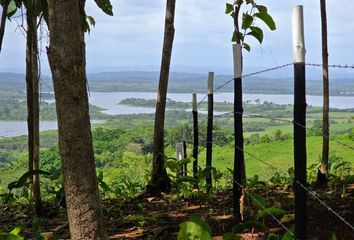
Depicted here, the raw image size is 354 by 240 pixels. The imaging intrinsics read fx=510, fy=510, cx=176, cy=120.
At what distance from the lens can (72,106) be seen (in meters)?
1.80

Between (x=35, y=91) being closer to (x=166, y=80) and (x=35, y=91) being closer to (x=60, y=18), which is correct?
(x=166, y=80)

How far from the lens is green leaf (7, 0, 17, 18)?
130 inches

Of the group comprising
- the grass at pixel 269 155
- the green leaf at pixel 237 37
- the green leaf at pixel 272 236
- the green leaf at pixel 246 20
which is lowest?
the grass at pixel 269 155

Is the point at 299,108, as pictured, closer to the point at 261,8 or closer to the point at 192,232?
the point at 192,232

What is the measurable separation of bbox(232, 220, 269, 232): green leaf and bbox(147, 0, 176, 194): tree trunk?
1708 millimetres

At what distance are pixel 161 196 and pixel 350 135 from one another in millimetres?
1882

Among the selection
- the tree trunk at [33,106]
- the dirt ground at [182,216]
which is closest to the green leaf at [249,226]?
the dirt ground at [182,216]

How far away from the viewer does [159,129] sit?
14.8 feet

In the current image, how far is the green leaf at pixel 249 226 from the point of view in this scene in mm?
2780

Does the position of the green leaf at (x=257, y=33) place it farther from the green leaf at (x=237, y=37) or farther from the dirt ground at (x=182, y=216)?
the dirt ground at (x=182, y=216)

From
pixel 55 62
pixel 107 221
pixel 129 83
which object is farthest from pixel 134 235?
pixel 129 83

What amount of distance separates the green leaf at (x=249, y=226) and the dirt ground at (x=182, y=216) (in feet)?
0.13

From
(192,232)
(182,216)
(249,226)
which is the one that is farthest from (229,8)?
(192,232)

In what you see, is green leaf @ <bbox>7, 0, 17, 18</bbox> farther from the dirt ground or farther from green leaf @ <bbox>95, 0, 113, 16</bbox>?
the dirt ground
